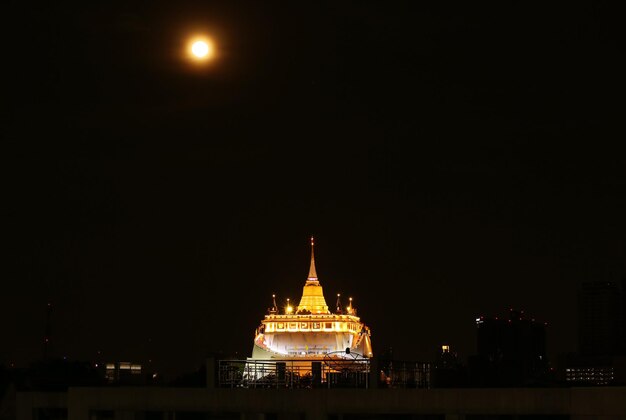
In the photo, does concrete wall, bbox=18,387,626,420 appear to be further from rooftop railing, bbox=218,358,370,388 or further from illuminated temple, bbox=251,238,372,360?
illuminated temple, bbox=251,238,372,360

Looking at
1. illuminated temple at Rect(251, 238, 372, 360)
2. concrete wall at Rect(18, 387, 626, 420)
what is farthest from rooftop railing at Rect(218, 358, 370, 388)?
illuminated temple at Rect(251, 238, 372, 360)

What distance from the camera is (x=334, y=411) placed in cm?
3028

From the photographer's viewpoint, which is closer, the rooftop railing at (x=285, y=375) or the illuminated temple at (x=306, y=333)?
the rooftop railing at (x=285, y=375)

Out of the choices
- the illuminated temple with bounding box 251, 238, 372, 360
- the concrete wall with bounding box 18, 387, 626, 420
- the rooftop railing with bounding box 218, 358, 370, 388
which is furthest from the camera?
the illuminated temple with bounding box 251, 238, 372, 360

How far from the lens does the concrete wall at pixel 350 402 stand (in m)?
28.2

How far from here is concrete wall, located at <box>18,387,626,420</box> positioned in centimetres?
2820

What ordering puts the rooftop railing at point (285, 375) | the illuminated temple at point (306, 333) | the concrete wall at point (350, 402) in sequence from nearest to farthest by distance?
the concrete wall at point (350, 402)
the rooftop railing at point (285, 375)
the illuminated temple at point (306, 333)

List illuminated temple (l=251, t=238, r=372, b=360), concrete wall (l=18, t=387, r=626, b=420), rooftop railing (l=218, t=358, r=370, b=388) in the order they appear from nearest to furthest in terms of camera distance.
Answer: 1. concrete wall (l=18, t=387, r=626, b=420)
2. rooftop railing (l=218, t=358, r=370, b=388)
3. illuminated temple (l=251, t=238, r=372, b=360)

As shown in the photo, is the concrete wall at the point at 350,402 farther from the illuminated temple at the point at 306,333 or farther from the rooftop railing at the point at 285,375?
the illuminated temple at the point at 306,333

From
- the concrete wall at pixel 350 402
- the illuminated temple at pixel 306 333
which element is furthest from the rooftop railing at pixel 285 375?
the illuminated temple at pixel 306 333

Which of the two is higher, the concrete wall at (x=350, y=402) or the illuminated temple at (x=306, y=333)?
the illuminated temple at (x=306, y=333)

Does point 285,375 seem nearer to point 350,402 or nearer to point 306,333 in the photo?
point 350,402

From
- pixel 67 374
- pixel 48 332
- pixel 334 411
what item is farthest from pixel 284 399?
pixel 48 332

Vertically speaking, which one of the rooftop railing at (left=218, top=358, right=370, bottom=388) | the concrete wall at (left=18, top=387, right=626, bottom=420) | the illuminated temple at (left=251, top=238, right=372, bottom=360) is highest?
the illuminated temple at (left=251, top=238, right=372, bottom=360)
